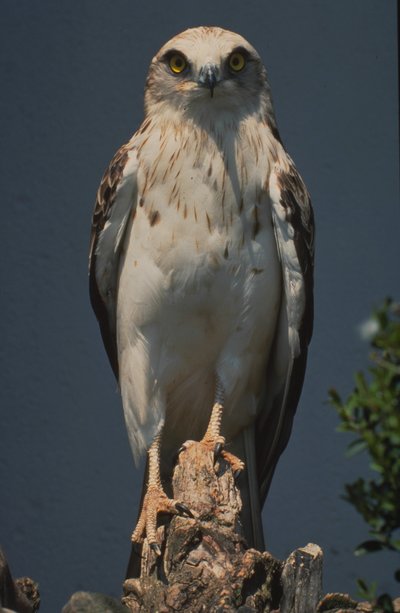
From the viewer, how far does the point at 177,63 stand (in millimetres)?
3740

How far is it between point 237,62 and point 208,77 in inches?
6.2

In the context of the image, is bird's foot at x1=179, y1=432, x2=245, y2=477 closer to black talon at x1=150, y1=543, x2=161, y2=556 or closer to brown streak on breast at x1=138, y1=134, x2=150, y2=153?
black talon at x1=150, y1=543, x2=161, y2=556

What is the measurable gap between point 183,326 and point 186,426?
1.47 ft

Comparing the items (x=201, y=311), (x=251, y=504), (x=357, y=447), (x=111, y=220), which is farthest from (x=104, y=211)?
(x=357, y=447)

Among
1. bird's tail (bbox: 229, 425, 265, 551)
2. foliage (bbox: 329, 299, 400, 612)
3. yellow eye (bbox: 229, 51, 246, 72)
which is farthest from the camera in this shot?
bird's tail (bbox: 229, 425, 265, 551)

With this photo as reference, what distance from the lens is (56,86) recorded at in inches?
188

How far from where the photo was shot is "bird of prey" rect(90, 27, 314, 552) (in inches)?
144

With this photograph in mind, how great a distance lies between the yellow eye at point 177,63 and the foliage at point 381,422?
5.08 feet

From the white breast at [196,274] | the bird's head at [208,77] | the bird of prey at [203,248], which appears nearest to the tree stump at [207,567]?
the bird of prey at [203,248]

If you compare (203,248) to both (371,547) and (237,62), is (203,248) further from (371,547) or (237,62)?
(371,547)

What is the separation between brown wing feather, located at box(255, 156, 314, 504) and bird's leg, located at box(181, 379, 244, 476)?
0.22 meters

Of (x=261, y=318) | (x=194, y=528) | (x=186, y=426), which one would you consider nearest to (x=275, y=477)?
(x=186, y=426)

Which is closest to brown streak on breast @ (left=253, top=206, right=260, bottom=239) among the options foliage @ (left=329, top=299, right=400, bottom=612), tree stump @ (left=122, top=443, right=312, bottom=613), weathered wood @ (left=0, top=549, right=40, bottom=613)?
tree stump @ (left=122, top=443, right=312, bottom=613)

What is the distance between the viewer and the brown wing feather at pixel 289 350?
369 centimetres
